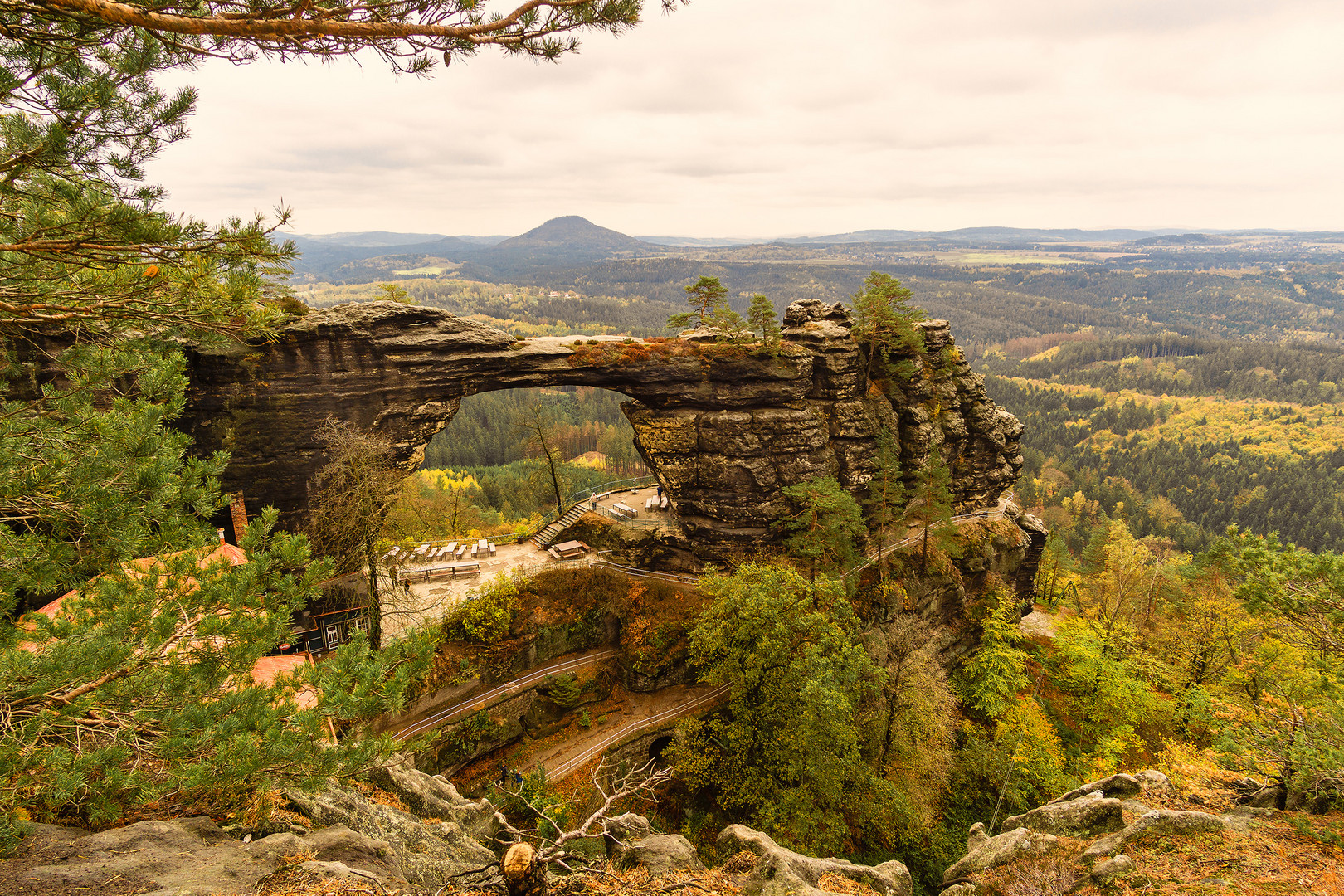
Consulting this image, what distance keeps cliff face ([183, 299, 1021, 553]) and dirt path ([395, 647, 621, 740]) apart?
26.9 feet

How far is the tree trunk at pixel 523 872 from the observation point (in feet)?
21.7

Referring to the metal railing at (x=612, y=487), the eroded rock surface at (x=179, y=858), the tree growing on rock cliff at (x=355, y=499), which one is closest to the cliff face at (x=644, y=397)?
the tree growing on rock cliff at (x=355, y=499)

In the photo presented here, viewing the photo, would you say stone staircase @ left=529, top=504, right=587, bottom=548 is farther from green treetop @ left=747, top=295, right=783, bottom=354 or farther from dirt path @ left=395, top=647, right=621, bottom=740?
green treetop @ left=747, top=295, right=783, bottom=354

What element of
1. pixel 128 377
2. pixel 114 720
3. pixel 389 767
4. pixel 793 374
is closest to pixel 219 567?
pixel 114 720

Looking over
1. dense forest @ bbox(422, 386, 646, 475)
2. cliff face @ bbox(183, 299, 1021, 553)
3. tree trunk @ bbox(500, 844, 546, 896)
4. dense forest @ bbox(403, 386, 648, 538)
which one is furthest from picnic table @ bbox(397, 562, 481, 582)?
dense forest @ bbox(422, 386, 646, 475)

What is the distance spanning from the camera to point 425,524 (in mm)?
36438

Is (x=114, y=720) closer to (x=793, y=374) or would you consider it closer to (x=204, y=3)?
(x=204, y=3)

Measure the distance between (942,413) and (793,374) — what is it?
12941mm

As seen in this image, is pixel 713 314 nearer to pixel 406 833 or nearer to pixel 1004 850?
pixel 1004 850

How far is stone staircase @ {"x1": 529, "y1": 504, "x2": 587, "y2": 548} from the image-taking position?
3019 cm

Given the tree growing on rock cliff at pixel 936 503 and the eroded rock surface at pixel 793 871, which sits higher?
the tree growing on rock cliff at pixel 936 503

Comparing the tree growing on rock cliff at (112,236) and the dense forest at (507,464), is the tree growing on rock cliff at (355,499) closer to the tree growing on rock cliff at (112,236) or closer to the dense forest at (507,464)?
the dense forest at (507,464)

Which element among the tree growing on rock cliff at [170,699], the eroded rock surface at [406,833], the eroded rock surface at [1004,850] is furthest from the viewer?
the eroded rock surface at [1004,850]

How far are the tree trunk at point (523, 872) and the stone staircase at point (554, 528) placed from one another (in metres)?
23.5
